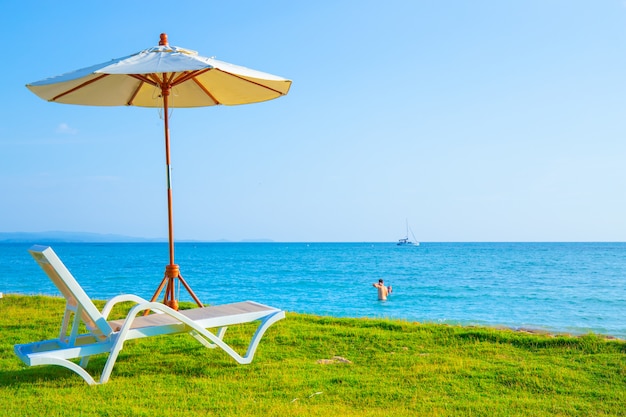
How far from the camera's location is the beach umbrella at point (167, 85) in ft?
19.0

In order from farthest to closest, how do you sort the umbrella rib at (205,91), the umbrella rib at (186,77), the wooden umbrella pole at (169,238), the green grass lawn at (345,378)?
the umbrella rib at (205,91), the umbrella rib at (186,77), the wooden umbrella pole at (169,238), the green grass lawn at (345,378)

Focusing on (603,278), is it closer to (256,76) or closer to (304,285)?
(304,285)

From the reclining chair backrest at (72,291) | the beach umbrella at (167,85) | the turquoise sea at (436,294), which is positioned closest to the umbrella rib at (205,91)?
the beach umbrella at (167,85)

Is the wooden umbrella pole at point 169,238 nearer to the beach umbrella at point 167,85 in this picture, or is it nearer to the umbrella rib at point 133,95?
the beach umbrella at point 167,85

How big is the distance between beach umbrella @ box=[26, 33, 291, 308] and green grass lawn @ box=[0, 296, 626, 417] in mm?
1171

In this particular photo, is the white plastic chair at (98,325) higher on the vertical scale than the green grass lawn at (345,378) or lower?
higher

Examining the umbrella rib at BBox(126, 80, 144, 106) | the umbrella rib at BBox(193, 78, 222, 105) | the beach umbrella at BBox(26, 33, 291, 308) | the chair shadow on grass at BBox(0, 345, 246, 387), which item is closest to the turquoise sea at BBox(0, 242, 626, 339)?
the umbrella rib at BBox(193, 78, 222, 105)

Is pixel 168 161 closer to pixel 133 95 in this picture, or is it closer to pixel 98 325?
pixel 133 95

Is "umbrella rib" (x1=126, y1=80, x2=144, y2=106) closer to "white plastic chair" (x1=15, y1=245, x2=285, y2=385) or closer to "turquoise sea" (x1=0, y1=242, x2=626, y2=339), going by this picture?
"white plastic chair" (x1=15, y1=245, x2=285, y2=385)

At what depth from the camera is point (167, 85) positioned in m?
6.88

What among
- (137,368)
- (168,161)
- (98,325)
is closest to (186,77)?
(168,161)

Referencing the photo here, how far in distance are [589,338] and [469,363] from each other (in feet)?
6.95

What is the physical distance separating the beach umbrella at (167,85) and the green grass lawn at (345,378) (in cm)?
117

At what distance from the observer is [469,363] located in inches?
225
